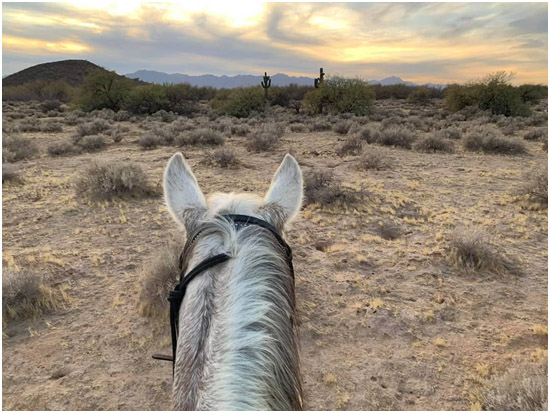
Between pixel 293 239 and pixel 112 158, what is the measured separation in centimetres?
769

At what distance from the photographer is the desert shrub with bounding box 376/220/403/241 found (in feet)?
18.5

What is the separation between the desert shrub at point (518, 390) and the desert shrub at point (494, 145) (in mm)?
10495

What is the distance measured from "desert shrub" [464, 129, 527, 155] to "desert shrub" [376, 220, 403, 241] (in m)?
7.82

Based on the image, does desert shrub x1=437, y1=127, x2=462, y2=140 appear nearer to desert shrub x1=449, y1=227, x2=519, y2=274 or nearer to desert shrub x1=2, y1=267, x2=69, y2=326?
desert shrub x1=449, y1=227, x2=519, y2=274

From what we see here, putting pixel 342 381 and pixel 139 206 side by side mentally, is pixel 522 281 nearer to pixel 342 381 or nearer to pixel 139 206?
pixel 342 381

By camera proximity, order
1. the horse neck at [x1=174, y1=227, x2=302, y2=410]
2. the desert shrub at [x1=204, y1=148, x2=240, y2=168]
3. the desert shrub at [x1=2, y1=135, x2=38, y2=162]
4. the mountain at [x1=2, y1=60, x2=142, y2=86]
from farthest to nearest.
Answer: the mountain at [x1=2, y1=60, x2=142, y2=86] → the desert shrub at [x1=2, y1=135, x2=38, y2=162] → the desert shrub at [x1=204, y1=148, x2=240, y2=168] → the horse neck at [x1=174, y1=227, x2=302, y2=410]

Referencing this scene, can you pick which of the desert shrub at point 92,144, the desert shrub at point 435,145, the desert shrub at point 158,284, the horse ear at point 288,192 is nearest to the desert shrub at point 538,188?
the desert shrub at point 435,145

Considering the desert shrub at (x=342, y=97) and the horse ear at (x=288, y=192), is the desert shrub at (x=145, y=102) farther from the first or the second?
the horse ear at (x=288, y=192)

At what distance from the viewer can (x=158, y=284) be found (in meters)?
3.92

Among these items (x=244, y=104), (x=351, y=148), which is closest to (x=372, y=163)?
(x=351, y=148)

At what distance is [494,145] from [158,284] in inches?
469

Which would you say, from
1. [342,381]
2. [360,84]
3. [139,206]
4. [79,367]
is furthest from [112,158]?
[360,84]

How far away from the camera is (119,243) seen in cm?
535

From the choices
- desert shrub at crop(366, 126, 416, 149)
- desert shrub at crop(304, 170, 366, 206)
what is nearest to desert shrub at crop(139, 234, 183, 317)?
desert shrub at crop(304, 170, 366, 206)
